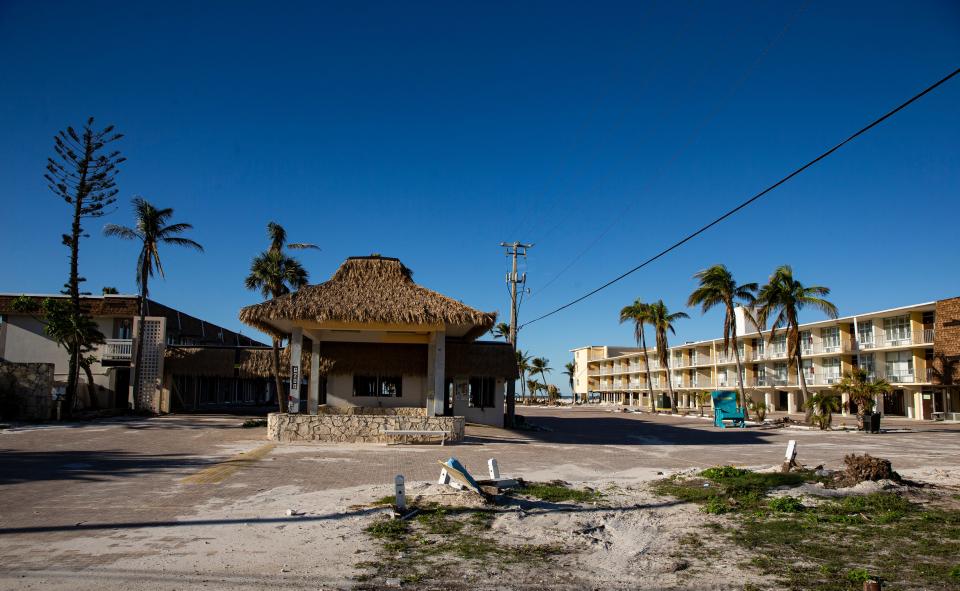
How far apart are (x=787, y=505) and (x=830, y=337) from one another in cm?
4795

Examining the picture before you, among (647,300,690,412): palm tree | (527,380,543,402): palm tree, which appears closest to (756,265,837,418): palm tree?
(647,300,690,412): palm tree

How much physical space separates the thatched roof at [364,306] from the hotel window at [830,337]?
130 ft

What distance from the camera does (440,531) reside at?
808 centimetres

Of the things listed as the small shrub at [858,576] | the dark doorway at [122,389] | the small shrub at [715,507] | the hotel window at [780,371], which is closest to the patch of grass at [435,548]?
the small shrub at [858,576]

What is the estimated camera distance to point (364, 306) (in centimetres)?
2105

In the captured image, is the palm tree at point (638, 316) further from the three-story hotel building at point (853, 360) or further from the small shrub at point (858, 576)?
the small shrub at point (858, 576)

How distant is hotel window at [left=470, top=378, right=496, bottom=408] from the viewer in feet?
95.5

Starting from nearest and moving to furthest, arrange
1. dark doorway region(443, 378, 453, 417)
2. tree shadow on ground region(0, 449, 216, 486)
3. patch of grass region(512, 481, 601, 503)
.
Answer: patch of grass region(512, 481, 601, 503) < tree shadow on ground region(0, 449, 216, 486) < dark doorway region(443, 378, 453, 417)

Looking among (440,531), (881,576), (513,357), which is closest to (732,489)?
(881,576)

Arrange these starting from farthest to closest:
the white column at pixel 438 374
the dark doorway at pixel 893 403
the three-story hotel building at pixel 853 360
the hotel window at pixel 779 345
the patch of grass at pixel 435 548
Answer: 1. the hotel window at pixel 779 345
2. the dark doorway at pixel 893 403
3. the three-story hotel building at pixel 853 360
4. the white column at pixel 438 374
5. the patch of grass at pixel 435 548

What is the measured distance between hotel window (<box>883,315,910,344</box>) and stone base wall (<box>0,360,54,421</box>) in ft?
165

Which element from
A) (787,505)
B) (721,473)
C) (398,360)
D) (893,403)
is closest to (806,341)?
(893,403)

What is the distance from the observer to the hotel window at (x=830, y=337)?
5044cm

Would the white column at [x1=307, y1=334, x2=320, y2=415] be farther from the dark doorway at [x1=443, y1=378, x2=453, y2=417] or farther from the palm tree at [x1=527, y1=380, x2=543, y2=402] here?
the palm tree at [x1=527, y1=380, x2=543, y2=402]
